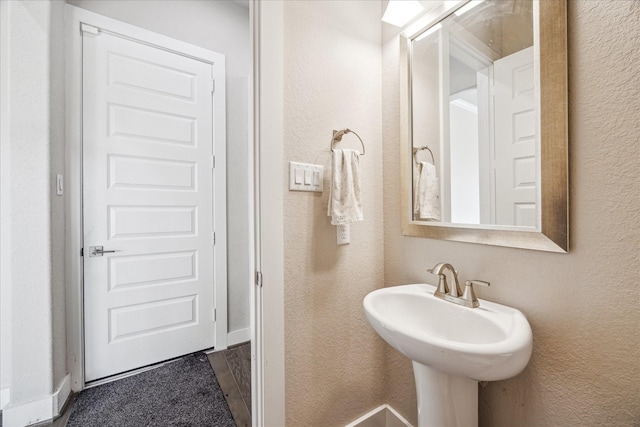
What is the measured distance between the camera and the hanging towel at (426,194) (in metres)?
1.13

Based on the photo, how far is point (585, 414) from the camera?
2.44 feet

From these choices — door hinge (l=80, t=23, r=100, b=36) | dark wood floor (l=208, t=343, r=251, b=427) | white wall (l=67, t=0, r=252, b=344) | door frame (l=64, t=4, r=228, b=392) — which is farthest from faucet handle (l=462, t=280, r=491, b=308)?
door hinge (l=80, t=23, r=100, b=36)

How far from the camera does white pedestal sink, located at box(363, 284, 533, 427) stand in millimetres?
649

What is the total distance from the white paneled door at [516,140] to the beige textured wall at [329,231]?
51 cm

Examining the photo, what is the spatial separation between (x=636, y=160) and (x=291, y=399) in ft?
4.33

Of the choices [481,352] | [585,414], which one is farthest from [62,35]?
[585,414]

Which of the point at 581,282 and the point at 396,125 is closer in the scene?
the point at 581,282

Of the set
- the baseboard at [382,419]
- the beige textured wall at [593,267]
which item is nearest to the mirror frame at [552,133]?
the beige textured wall at [593,267]

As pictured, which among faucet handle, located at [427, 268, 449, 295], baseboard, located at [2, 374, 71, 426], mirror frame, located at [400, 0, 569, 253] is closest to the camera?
mirror frame, located at [400, 0, 569, 253]

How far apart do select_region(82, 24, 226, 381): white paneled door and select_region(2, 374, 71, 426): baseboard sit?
0.25 meters

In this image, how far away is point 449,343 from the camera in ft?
2.18

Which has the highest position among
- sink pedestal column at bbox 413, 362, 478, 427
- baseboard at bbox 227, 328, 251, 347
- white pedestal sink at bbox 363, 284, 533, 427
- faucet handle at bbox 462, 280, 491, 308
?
faucet handle at bbox 462, 280, 491, 308

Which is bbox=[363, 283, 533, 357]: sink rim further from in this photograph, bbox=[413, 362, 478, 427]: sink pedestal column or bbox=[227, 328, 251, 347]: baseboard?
bbox=[227, 328, 251, 347]: baseboard

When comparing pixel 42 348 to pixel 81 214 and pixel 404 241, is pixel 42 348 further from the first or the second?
pixel 404 241
